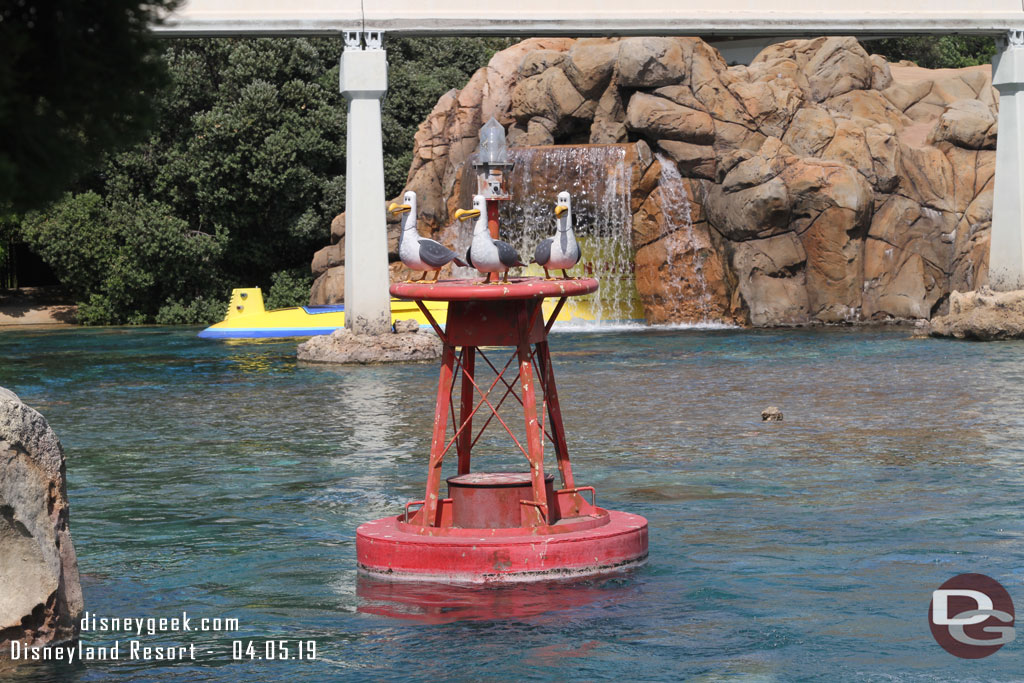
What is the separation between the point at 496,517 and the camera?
8.84 m

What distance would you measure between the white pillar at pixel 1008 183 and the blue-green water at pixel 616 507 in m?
6.01

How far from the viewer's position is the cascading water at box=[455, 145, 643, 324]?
30672 mm

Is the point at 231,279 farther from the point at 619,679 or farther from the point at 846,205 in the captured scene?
the point at 619,679

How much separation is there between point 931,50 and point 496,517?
3874 centimetres

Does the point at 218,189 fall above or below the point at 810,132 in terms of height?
below

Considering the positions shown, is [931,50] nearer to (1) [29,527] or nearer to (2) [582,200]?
(2) [582,200]

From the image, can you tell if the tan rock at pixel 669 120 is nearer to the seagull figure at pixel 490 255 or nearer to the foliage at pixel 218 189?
the foliage at pixel 218 189

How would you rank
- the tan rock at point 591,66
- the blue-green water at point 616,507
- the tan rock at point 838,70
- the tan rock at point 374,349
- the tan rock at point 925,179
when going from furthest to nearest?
the tan rock at point 838,70
the tan rock at point 591,66
the tan rock at point 925,179
the tan rock at point 374,349
the blue-green water at point 616,507

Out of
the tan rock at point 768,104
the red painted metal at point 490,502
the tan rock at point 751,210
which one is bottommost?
the red painted metal at point 490,502

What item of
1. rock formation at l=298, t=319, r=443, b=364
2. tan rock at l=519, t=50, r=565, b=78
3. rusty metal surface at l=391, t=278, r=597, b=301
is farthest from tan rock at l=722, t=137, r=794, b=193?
rusty metal surface at l=391, t=278, r=597, b=301

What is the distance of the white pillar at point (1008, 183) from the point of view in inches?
1010

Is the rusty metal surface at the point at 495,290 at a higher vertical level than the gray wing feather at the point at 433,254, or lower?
lower

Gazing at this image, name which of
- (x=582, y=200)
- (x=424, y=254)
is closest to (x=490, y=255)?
(x=424, y=254)

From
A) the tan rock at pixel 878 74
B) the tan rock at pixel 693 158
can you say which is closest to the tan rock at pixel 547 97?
the tan rock at pixel 693 158
